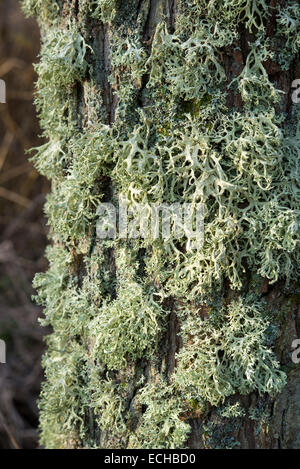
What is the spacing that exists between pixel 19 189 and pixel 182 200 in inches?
82.4

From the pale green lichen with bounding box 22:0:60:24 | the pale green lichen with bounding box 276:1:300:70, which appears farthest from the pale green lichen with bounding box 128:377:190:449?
the pale green lichen with bounding box 22:0:60:24

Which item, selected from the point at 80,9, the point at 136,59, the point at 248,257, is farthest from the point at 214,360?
the point at 80,9

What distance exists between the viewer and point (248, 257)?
3.38ft

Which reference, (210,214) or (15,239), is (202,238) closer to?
(210,214)

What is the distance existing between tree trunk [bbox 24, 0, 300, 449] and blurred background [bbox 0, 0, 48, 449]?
1589 mm

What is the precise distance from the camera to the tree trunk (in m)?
0.98

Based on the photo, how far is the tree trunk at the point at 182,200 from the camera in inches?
38.7

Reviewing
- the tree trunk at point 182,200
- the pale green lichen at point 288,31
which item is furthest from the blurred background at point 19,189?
the pale green lichen at point 288,31

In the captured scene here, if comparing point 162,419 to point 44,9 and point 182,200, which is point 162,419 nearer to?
point 182,200

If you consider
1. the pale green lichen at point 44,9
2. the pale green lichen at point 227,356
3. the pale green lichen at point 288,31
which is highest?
the pale green lichen at point 44,9

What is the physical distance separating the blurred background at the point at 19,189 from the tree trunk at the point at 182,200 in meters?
1.59

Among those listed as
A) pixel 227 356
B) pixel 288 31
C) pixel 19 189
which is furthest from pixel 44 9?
pixel 19 189

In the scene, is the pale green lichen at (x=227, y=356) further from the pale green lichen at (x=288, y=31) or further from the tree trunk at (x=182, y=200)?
the pale green lichen at (x=288, y=31)
